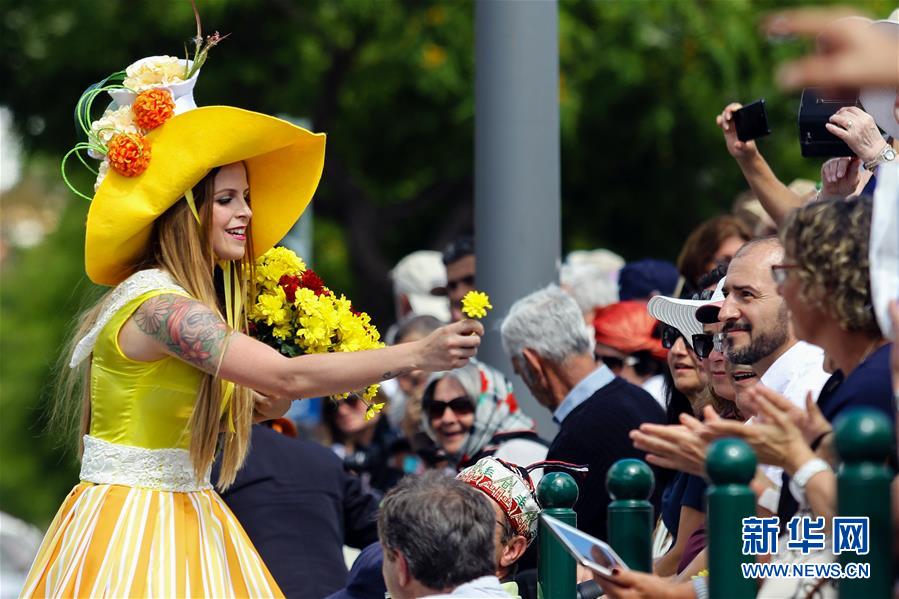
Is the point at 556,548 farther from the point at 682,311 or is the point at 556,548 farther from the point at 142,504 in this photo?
the point at 682,311

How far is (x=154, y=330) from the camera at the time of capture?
3.79m

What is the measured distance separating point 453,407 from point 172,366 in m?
2.13

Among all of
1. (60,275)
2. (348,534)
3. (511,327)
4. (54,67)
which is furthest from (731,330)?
(60,275)

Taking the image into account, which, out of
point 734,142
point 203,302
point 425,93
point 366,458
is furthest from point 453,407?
point 425,93

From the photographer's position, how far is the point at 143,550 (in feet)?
12.3

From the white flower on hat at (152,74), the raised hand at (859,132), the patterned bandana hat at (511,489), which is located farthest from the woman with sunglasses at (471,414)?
the white flower on hat at (152,74)

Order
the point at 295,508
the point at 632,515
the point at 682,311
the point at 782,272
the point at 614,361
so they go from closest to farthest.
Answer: the point at 782,272
the point at 632,515
the point at 682,311
the point at 295,508
the point at 614,361

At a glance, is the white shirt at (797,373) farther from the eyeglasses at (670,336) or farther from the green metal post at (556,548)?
the eyeglasses at (670,336)

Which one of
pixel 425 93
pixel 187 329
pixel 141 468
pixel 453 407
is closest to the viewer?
pixel 187 329

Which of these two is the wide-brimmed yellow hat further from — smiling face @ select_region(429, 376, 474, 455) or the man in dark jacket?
smiling face @ select_region(429, 376, 474, 455)

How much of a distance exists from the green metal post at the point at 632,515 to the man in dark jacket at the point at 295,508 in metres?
2.09

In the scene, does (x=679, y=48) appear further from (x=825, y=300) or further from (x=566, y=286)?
(x=825, y=300)

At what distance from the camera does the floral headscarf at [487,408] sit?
5.69m

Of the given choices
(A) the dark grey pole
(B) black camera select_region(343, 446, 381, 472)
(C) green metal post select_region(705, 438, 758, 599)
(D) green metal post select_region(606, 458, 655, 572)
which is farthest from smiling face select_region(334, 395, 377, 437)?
(C) green metal post select_region(705, 438, 758, 599)
